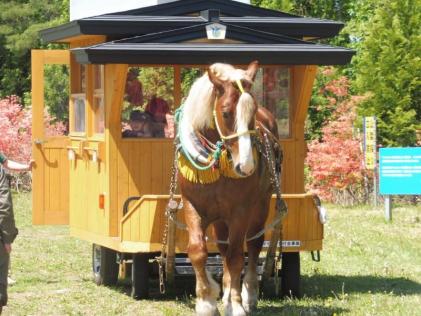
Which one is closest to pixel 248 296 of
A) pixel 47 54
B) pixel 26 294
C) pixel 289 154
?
pixel 289 154

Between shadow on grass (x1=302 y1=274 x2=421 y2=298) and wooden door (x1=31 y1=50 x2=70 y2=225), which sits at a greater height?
wooden door (x1=31 y1=50 x2=70 y2=225)

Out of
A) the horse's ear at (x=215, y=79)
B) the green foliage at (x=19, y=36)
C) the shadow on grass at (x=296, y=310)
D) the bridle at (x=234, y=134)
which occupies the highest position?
the green foliage at (x=19, y=36)

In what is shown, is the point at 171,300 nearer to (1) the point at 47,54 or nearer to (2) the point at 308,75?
(2) the point at 308,75

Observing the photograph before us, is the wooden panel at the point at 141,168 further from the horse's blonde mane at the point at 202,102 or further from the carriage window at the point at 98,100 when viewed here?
the horse's blonde mane at the point at 202,102

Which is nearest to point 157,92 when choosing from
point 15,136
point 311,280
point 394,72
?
point 311,280

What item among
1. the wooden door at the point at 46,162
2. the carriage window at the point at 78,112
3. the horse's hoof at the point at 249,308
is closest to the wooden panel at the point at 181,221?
the horse's hoof at the point at 249,308

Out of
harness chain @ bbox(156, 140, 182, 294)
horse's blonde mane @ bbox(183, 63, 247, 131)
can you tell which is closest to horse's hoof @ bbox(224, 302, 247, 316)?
harness chain @ bbox(156, 140, 182, 294)

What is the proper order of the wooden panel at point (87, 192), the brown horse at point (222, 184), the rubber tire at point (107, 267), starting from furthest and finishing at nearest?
the rubber tire at point (107, 267)
the wooden panel at point (87, 192)
the brown horse at point (222, 184)

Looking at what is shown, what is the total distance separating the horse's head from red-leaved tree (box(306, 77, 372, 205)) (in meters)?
17.2

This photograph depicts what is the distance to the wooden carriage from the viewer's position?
984cm

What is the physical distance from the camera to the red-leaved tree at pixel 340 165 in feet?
85.0

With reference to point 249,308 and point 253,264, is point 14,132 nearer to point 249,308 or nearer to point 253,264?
point 253,264

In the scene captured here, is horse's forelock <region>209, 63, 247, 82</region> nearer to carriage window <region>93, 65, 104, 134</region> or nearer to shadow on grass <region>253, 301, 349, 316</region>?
shadow on grass <region>253, 301, 349, 316</region>

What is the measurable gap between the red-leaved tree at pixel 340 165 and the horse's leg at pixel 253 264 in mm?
16098
